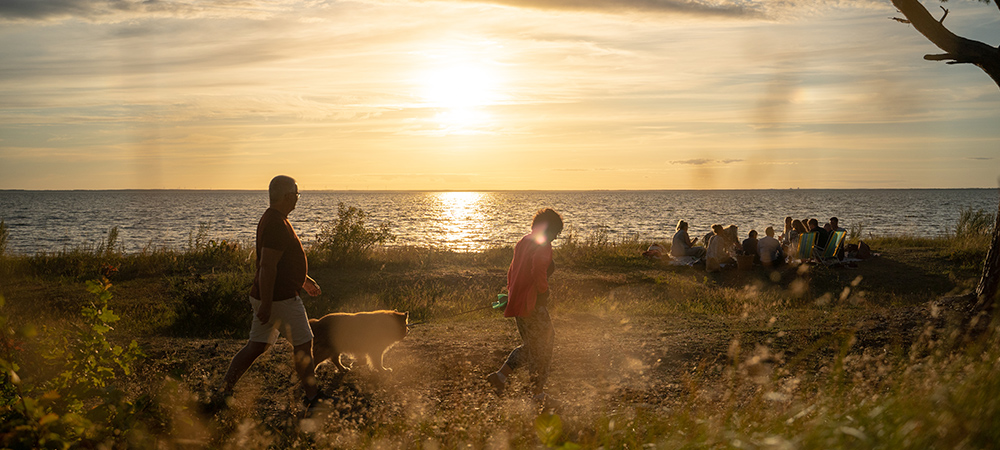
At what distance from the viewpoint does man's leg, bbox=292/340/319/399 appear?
4.98m

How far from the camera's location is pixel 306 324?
16.3 feet

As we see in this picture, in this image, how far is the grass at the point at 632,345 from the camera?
8.96 feet

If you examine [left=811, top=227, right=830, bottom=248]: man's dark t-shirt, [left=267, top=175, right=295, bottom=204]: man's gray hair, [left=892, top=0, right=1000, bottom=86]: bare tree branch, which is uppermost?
[left=892, top=0, right=1000, bottom=86]: bare tree branch

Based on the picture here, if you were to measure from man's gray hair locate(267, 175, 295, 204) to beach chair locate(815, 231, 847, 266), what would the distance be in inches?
538

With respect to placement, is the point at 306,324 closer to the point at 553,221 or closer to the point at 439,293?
the point at 553,221

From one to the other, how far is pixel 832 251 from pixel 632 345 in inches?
411

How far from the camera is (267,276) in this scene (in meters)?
4.69

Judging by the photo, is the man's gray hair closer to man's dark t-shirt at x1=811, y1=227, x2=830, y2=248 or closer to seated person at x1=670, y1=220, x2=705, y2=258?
seated person at x1=670, y1=220, x2=705, y2=258

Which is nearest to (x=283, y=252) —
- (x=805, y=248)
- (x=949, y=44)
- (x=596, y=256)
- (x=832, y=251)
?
(x=949, y=44)

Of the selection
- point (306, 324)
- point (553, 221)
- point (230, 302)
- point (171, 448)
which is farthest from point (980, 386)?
point (230, 302)

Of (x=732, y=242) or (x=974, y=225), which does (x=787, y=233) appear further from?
(x=974, y=225)

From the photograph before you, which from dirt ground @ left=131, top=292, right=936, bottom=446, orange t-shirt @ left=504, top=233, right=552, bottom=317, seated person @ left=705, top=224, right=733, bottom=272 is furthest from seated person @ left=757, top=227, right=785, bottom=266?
orange t-shirt @ left=504, top=233, right=552, bottom=317

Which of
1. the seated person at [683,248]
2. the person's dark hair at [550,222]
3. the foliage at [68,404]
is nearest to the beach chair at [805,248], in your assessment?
the seated person at [683,248]

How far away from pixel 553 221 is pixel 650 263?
11780 mm
